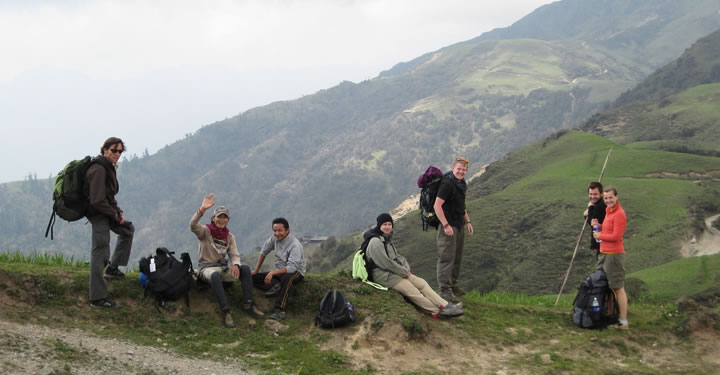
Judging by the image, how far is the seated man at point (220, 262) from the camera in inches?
325

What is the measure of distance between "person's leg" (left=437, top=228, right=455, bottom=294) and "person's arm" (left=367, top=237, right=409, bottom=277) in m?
0.71

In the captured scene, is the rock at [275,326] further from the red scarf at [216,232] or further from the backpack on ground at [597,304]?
the backpack on ground at [597,304]

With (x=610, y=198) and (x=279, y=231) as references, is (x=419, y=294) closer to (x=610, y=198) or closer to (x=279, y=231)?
(x=279, y=231)

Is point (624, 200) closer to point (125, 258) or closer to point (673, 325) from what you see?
point (673, 325)

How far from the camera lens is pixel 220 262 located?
8.80 m

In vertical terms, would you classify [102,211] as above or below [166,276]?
above

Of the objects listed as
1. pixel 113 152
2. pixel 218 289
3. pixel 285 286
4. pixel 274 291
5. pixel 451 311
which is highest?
pixel 113 152

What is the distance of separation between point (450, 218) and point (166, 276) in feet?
14.3

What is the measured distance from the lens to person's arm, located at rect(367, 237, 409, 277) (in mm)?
9070

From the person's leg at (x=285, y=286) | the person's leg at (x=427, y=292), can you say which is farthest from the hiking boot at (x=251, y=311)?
the person's leg at (x=427, y=292)

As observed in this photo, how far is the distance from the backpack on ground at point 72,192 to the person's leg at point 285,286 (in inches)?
112

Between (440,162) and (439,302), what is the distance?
184168 millimetres

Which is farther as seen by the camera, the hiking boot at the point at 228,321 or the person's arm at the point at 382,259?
the person's arm at the point at 382,259

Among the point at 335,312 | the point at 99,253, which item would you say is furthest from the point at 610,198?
the point at 99,253
